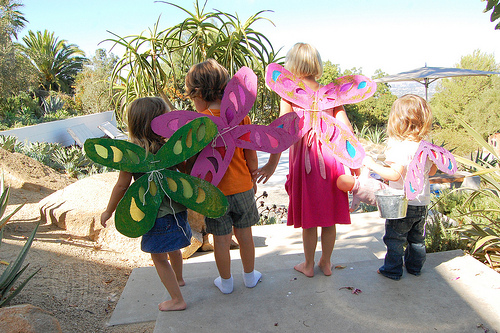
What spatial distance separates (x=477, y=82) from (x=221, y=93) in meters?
20.0

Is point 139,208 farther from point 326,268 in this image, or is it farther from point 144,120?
point 326,268

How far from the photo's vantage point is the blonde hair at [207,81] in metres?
2.18

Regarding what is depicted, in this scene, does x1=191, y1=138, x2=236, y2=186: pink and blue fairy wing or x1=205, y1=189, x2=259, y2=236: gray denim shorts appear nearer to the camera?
x1=191, y1=138, x2=236, y2=186: pink and blue fairy wing

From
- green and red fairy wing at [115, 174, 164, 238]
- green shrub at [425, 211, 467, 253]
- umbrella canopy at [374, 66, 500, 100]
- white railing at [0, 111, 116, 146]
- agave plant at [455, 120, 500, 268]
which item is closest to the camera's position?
green and red fairy wing at [115, 174, 164, 238]

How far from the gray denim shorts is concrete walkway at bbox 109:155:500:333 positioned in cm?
43

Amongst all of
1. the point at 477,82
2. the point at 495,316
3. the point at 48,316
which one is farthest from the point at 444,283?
the point at 477,82

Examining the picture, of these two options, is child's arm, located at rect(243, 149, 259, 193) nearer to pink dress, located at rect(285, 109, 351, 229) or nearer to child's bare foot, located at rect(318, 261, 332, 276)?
pink dress, located at rect(285, 109, 351, 229)

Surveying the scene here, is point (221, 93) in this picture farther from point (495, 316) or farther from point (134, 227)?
point (495, 316)

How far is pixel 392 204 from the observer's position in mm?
2137

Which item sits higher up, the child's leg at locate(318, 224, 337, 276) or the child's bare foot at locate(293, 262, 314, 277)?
the child's leg at locate(318, 224, 337, 276)

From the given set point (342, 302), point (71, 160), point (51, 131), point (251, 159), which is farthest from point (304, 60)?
point (51, 131)

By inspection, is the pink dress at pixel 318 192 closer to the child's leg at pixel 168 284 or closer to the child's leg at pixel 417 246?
the child's leg at pixel 417 246

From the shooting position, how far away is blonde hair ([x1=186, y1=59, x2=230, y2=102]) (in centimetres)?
218

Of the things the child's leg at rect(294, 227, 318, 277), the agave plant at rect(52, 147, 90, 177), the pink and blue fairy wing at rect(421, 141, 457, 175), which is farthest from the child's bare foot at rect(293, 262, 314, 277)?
the agave plant at rect(52, 147, 90, 177)
